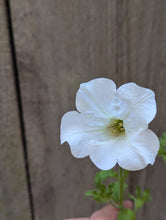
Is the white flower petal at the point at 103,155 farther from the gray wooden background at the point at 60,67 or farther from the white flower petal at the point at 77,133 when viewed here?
the gray wooden background at the point at 60,67

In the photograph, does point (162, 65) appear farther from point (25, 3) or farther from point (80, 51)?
point (25, 3)

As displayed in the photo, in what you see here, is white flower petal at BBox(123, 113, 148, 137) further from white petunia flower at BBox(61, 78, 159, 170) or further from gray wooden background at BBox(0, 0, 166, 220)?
gray wooden background at BBox(0, 0, 166, 220)

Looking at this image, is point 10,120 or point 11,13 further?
point 10,120

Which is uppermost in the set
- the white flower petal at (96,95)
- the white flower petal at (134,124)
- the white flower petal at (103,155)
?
the white flower petal at (96,95)

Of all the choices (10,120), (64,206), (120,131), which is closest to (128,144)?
(120,131)

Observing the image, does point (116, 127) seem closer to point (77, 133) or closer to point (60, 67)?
point (77, 133)

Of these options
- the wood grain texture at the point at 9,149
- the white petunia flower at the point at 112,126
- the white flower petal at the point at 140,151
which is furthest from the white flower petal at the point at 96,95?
the wood grain texture at the point at 9,149

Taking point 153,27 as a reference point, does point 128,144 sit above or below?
below
